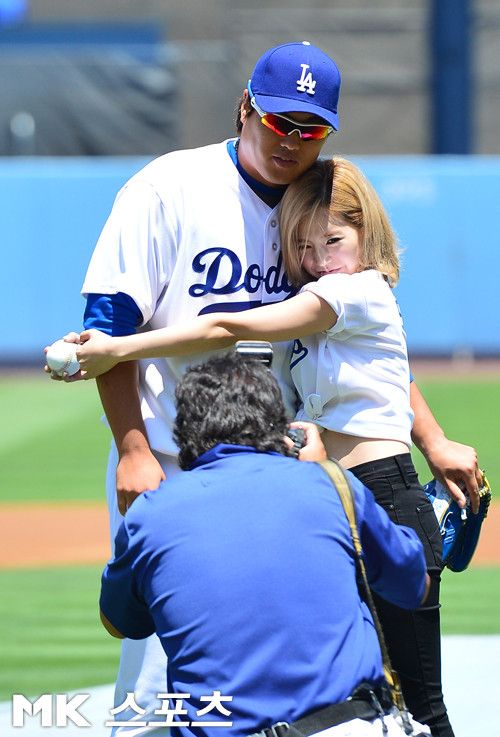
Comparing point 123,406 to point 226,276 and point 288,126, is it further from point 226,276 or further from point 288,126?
point 288,126


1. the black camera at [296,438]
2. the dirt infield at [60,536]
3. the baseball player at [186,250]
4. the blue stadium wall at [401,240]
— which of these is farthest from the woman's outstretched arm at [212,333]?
the blue stadium wall at [401,240]

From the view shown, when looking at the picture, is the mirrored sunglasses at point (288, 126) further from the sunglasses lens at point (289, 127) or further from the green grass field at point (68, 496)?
the green grass field at point (68, 496)

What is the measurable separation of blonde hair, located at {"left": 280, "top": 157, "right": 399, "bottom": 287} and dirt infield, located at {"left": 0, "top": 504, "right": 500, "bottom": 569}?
13.8ft

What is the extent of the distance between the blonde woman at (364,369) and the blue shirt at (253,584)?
21.7 inches

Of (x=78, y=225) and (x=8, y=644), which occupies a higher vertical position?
(x=78, y=225)

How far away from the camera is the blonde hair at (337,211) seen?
307 centimetres

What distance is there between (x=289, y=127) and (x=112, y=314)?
1.98 feet

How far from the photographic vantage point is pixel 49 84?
19344mm

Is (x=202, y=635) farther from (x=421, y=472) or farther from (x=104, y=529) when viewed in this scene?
(x=421, y=472)

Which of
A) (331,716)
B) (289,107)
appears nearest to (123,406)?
(289,107)

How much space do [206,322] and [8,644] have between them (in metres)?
3.03

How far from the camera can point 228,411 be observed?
2566mm

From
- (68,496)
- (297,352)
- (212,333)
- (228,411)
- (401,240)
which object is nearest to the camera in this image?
(228,411)

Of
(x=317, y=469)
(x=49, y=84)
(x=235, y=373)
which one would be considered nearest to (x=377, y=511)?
(x=317, y=469)
